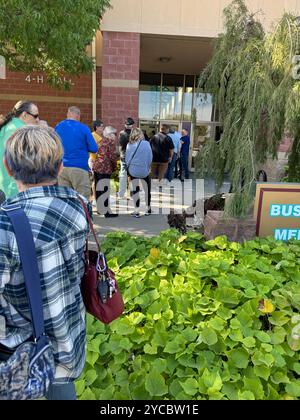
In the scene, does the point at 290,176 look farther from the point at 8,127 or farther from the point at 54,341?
the point at 54,341

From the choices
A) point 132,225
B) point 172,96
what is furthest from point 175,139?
point 132,225

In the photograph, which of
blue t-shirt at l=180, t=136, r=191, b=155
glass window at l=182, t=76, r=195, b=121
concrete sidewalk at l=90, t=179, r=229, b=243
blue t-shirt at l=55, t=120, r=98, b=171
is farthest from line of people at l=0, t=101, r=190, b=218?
glass window at l=182, t=76, r=195, b=121

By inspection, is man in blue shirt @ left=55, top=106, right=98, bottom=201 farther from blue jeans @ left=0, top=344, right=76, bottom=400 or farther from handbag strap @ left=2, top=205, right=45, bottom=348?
handbag strap @ left=2, top=205, right=45, bottom=348

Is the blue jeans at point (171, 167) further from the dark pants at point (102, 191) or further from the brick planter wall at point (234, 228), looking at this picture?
the brick planter wall at point (234, 228)

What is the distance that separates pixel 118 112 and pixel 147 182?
3.47 metres

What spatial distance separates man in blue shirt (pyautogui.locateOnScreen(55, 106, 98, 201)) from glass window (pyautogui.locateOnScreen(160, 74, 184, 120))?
33.7 ft

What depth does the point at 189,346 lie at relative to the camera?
86.0 inches

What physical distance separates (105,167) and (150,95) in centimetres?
933

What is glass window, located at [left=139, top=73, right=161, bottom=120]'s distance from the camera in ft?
50.1

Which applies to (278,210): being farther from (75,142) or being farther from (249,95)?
(75,142)

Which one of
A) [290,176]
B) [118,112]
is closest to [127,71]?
[118,112]

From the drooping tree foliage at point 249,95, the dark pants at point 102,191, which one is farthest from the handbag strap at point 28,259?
the dark pants at point 102,191

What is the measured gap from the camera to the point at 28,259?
129 centimetres

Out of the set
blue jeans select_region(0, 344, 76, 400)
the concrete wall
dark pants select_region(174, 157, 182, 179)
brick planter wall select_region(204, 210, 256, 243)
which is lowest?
dark pants select_region(174, 157, 182, 179)
